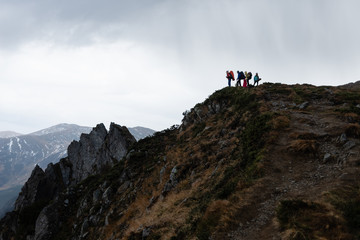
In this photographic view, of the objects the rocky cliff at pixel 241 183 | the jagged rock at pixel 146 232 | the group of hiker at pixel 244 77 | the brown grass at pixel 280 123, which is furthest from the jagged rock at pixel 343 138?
the group of hiker at pixel 244 77

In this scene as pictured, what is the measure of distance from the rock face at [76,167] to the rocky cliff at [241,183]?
8666 mm

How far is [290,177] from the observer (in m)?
10.0

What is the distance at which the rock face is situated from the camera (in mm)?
38812

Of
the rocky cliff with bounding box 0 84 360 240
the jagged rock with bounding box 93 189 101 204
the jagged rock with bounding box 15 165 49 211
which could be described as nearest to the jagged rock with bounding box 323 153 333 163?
the rocky cliff with bounding box 0 84 360 240

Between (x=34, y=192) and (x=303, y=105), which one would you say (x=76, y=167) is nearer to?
(x=34, y=192)

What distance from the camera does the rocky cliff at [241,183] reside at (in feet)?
25.2

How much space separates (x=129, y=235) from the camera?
12109 millimetres

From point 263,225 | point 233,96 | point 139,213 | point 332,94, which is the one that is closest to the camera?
point 263,225

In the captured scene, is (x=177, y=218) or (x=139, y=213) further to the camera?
(x=139, y=213)

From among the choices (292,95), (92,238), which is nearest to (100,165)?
(92,238)

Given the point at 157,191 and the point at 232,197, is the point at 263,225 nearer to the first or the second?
the point at 232,197

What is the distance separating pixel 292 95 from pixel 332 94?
4.20m

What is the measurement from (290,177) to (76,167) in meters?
46.8

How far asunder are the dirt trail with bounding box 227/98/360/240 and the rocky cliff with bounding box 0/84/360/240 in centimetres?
4
